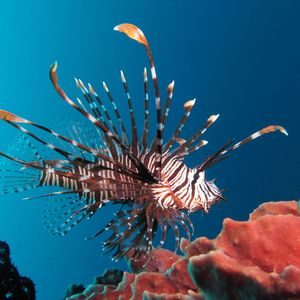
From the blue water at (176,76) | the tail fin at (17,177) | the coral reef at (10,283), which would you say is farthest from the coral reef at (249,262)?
the blue water at (176,76)

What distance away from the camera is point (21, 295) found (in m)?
4.29

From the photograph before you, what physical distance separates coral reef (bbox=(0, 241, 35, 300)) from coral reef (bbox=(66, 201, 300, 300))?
7.47 ft

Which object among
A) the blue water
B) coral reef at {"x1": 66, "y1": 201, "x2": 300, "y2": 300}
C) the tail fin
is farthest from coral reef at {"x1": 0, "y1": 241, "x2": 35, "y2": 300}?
the blue water

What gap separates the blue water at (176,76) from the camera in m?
27.5

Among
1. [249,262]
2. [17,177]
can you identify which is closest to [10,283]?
[17,177]

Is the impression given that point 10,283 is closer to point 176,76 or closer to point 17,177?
point 17,177

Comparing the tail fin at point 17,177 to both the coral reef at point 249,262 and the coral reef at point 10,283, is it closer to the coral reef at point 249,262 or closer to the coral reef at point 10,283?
the coral reef at point 10,283

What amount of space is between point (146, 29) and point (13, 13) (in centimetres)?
1885

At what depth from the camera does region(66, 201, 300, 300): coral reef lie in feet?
5.13

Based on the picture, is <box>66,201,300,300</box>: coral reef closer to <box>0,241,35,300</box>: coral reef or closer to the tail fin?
the tail fin

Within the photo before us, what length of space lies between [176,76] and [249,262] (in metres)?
33.5

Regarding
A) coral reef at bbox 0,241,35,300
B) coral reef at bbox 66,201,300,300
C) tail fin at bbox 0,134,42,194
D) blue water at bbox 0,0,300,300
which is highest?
blue water at bbox 0,0,300,300

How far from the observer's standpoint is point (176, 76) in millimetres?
34562

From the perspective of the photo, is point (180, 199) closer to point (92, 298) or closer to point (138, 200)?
point (138, 200)
